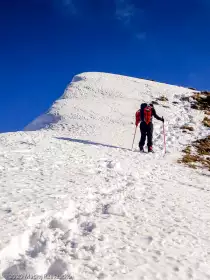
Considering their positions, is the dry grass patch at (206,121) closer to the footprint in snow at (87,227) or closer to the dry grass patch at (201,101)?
the dry grass patch at (201,101)

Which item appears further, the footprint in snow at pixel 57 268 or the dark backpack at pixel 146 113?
the dark backpack at pixel 146 113

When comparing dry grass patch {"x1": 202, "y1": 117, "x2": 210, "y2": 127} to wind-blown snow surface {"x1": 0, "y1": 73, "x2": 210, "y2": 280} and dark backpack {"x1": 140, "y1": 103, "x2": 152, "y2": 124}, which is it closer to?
wind-blown snow surface {"x1": 0, "y1": 73, "x2": 210, "y2": 280}

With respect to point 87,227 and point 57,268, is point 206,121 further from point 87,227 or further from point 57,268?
point 57,268

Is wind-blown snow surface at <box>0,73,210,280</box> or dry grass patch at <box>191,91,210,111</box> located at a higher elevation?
dry grass patch at <box>191,91,210,111</box>

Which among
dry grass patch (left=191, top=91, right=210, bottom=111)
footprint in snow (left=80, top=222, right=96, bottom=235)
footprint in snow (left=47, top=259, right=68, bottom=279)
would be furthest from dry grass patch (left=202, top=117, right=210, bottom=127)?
footprint in snow (left=47, top=259, right=68, bottom=279)

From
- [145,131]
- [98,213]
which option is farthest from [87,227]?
[145,131]

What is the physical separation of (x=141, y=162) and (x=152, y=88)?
19965mm

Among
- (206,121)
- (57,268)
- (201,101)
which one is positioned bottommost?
(57,268)

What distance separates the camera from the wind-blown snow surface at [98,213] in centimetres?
454

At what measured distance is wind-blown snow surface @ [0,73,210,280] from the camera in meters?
4.54

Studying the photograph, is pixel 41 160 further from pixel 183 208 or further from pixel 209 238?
pixel 209 238

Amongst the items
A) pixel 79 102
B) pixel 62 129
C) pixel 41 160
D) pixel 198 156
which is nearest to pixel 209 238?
pixel 41 160

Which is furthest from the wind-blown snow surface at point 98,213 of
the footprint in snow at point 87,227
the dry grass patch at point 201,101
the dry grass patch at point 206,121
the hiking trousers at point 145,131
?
the dry grass patch at point 201,101

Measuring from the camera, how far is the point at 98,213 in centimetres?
666
